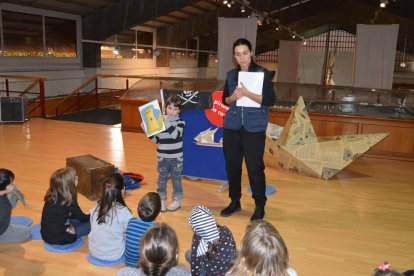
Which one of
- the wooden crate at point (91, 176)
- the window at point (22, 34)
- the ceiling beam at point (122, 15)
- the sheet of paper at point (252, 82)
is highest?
the ceiling beam at point (122, 15)

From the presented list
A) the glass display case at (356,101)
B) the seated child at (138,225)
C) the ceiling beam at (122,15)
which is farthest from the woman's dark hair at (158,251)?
the ceiling beam at (122,15)

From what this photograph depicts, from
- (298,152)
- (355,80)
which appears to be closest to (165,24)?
(355,80)

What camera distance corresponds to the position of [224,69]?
9477 mm

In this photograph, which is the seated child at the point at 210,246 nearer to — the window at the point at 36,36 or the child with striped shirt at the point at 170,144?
the child with striped shirt at the point at 170,144

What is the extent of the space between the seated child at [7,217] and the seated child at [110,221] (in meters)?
0.67

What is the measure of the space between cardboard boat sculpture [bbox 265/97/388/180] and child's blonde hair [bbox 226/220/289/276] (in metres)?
3.57

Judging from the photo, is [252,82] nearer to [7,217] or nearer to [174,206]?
[174,206]

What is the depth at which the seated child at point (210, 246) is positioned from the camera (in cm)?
217

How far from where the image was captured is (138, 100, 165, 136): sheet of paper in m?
3.49

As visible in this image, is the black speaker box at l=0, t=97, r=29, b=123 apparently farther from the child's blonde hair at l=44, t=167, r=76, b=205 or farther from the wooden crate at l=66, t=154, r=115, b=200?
the child's blonde hair at l=44, t=167, r=76, b=205

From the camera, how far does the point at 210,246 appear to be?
7.16ft

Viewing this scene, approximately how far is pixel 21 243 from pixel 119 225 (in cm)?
98

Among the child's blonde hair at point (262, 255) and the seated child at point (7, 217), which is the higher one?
the child's blonde hair at point (262, 255)

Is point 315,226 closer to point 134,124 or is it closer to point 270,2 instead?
point 134,124
